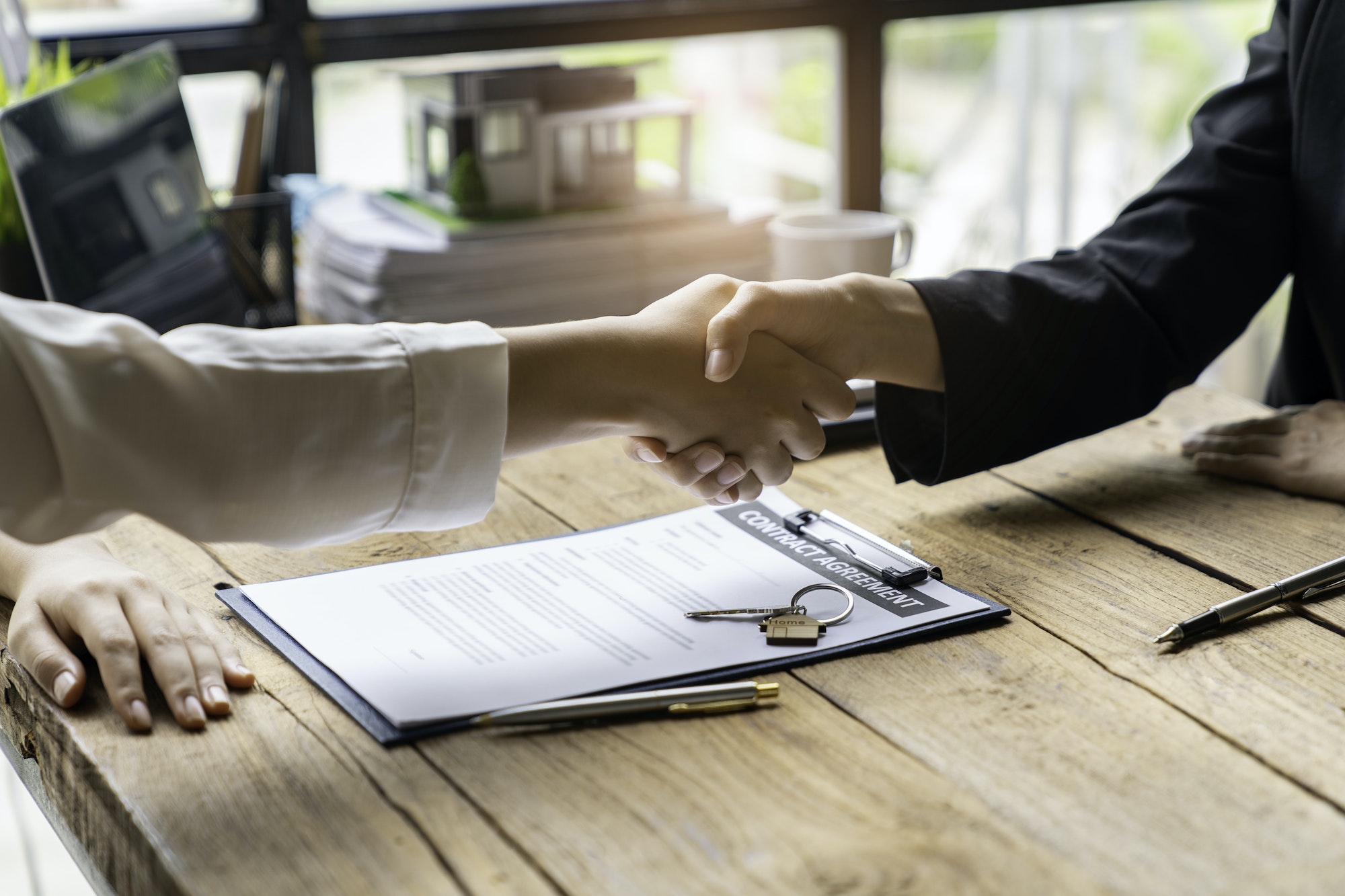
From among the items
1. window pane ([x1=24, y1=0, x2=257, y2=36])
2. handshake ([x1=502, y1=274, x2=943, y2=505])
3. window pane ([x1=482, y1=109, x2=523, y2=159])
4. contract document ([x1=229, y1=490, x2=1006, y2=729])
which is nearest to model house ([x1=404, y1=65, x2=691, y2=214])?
window pane ([x1=482, y1=109, x2=523, y2=159])

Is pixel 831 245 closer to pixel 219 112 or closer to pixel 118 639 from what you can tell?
pixel 118 639

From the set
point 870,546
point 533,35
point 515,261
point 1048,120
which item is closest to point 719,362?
point 870,546

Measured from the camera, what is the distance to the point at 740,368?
1004 millimetres

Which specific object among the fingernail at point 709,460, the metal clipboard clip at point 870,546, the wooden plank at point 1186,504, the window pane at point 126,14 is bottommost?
the wooden plank at point 1186,504

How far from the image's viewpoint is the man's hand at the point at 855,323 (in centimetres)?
99

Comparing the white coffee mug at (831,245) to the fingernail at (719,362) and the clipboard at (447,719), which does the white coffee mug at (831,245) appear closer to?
the fingernail at (719,362)

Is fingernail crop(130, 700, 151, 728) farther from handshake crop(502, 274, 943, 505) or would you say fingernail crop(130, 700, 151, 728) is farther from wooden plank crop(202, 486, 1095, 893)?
handshake crop(502, 274, 943, 505)

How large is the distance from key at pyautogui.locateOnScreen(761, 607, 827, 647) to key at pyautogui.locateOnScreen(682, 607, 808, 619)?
0.01m

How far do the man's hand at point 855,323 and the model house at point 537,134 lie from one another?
688 millimetres

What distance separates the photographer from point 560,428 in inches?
34.9

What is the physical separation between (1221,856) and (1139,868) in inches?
1.6

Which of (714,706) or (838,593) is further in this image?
(838,593)

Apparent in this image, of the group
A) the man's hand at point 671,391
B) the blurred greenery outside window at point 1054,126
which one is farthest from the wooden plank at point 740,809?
the blurred greenery outside window at point 1054,126

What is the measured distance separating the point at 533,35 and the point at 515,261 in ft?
1.82
